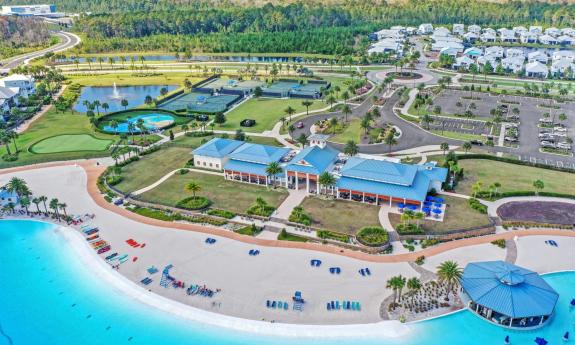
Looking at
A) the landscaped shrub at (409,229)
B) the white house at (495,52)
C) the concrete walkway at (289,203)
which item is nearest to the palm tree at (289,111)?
the concrete walkway at (289,203)

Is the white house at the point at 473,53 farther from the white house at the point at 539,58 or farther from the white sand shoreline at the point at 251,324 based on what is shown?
the white sand shoreline at the point at 251,324

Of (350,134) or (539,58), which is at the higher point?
(539,58)

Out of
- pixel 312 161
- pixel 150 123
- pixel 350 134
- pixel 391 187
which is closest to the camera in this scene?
pixel 391 187

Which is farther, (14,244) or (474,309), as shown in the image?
(14,244)

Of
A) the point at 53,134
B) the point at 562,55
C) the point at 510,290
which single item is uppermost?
the point at 562,55

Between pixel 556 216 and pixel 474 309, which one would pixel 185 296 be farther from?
pixel 556 216

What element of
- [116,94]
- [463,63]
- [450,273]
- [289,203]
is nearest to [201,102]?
[116,94]

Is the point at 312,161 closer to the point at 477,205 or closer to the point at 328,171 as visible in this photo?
the point at 328,171

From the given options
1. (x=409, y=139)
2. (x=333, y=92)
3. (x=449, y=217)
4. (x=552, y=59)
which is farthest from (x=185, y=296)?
(x=552, y=59)
